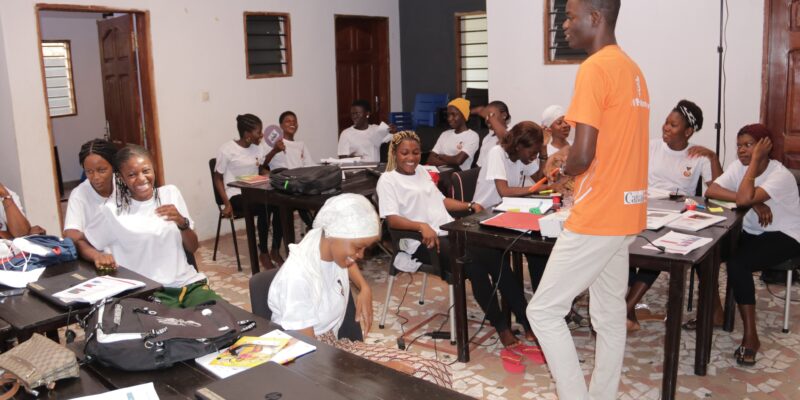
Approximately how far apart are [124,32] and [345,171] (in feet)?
8.34

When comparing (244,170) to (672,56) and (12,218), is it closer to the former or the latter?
(12,218)

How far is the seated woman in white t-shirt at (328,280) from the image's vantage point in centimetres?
235

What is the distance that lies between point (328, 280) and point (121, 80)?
4.96 m

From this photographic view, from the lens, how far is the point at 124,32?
634 cm

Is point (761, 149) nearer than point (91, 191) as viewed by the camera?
No

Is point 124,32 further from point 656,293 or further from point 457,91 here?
point 656,293

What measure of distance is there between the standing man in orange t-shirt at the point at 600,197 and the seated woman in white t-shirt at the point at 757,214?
1.32 meters

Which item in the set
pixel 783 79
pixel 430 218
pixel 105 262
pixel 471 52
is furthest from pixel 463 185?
pixel 471 52

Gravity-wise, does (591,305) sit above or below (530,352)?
A: above

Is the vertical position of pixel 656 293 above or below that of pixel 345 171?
below

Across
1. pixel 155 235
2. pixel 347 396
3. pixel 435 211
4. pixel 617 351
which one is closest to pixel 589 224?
pixel 617 351

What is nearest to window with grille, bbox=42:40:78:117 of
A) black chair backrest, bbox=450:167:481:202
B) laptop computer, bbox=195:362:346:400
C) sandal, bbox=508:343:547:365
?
black chair backrest, bbox=450:167:481:202

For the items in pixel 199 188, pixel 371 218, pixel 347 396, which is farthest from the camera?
pixel 199 188

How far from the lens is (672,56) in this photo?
550cm
